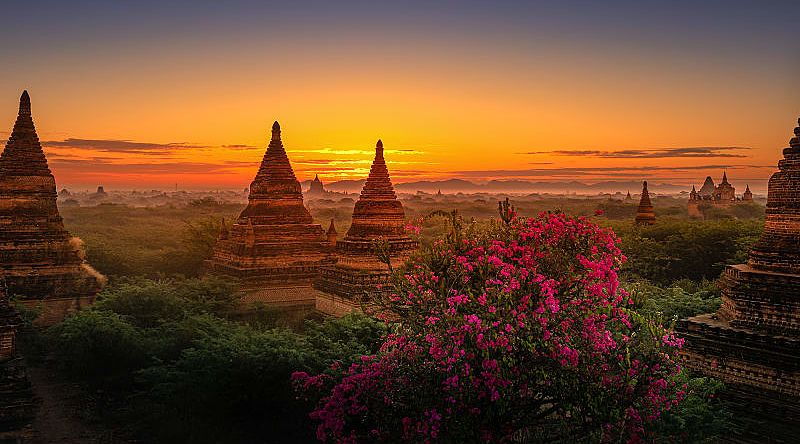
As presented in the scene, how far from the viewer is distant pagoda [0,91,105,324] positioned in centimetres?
1953

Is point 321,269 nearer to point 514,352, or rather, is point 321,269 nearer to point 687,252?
point 514,352

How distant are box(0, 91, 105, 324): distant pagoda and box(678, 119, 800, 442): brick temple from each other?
15.9 m

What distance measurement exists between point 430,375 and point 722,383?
5382 mm

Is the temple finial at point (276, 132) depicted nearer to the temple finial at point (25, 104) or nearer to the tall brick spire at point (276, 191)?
the tall brick spire at point (276, 191)

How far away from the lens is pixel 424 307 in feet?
29.8

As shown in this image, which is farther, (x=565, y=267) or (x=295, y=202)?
(x=295, y=202)

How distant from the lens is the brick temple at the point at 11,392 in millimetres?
10961

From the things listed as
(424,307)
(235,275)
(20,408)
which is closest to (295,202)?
(235,275)

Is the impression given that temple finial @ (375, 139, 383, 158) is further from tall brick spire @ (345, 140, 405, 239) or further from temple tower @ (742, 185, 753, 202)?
temple tower @ (742, 185, 753, 202)

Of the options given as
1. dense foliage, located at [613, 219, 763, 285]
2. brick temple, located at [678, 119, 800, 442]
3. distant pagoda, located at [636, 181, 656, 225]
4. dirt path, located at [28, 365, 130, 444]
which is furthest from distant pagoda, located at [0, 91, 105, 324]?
distant pagoda, located at [636, 181, 656, 225]

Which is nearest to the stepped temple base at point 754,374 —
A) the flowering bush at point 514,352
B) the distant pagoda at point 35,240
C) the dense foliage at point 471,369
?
the dense foliage at point 471,369

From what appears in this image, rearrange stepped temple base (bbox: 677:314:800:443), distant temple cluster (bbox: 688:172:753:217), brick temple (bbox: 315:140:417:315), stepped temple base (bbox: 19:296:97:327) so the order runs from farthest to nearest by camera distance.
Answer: distant temple cluster (bbox: 688:172:753:217) → brick temple (bbox: 315:140:417:315) → stepped temple base (bbox: 19:296:97:327) → stepped temple base (bbox: 677:314:800:443)

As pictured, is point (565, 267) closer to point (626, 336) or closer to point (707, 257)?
point (626, 336)

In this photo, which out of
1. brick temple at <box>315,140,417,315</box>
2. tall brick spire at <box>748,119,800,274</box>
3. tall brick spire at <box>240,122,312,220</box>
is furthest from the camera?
tall brick spire at <box>240,122,312,220</box>
